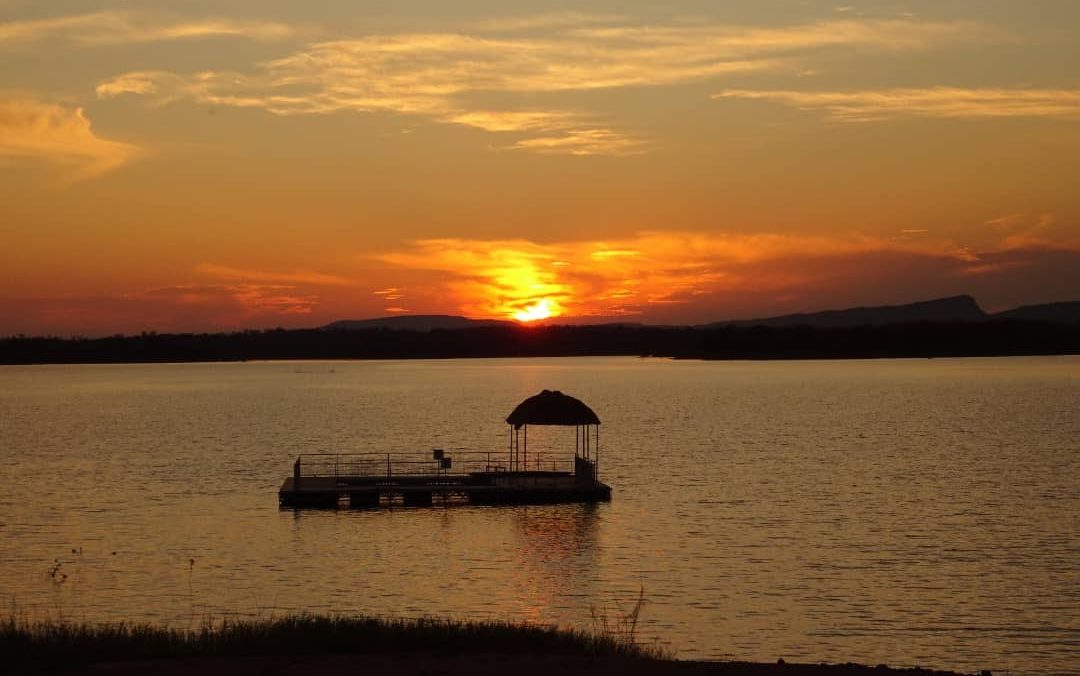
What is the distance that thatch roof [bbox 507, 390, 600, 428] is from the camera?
166ft

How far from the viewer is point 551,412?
51094 millimetres

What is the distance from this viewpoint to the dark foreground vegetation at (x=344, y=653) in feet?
58.6

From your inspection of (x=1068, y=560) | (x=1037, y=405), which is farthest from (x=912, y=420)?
(x=1068, y=560)

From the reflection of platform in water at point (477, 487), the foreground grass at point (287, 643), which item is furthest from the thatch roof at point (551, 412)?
the foreground grass at point (287, 643)

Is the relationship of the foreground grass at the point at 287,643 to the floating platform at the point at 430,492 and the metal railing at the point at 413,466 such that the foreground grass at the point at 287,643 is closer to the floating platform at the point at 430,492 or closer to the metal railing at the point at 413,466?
the floating platform at the point at 430,492

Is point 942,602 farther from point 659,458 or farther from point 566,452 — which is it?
point 566,452

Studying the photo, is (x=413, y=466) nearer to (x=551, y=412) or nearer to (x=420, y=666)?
(x=551, y=412)

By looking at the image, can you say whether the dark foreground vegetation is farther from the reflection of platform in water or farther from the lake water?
the reflection of platform in water

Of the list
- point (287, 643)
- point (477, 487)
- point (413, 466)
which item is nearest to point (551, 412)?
point (477, 487)

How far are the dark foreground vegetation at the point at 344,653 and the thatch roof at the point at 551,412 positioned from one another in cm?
2914

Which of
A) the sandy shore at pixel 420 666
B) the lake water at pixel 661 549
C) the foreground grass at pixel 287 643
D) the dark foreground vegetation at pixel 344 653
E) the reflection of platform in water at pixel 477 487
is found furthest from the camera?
the reflection of platform in water at pixel 477 487

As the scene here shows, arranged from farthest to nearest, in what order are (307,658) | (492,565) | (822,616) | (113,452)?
(113,452) < (492,565) < (822,616) < (307,658)

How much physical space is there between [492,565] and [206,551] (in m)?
10.4

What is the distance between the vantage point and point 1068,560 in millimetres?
39906
